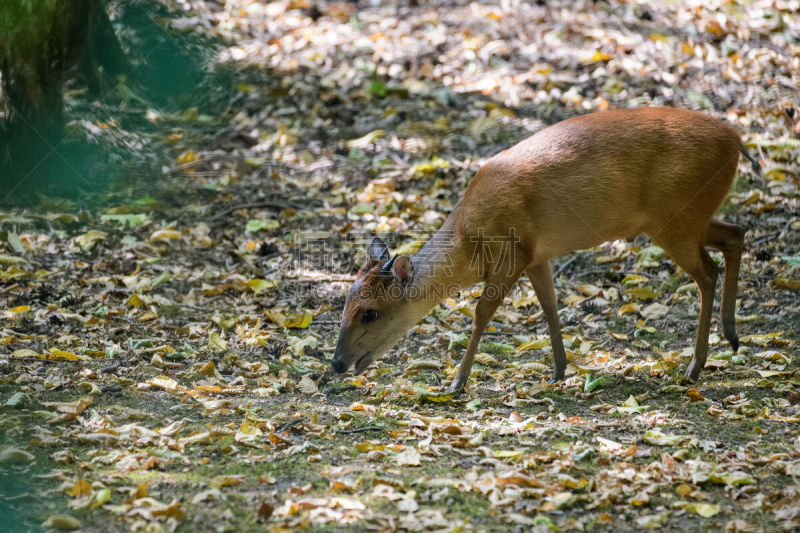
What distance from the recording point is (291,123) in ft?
31.7

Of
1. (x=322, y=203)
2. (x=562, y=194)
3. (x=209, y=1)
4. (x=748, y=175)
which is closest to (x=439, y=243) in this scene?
(x=562, y=194)

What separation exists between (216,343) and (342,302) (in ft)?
4.30

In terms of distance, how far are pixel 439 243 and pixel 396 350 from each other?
1.01 m

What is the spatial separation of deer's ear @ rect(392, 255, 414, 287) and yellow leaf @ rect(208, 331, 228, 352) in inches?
54.1

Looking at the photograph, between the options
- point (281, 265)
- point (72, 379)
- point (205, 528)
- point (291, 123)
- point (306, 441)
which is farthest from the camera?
point (291, 123)

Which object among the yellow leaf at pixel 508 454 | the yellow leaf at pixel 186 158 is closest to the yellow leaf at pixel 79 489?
the yellow leaf at pixel 508 454

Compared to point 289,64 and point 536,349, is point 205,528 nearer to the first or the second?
point 536,349

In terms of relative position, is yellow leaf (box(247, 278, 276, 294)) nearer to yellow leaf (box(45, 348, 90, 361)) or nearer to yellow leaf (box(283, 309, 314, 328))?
yellow leaf (box(283, 309, 314, 328))

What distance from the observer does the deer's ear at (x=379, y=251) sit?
18.1 feet

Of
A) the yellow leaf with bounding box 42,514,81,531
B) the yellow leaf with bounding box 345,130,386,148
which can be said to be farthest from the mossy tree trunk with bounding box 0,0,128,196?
the yellow leaf with bounding box 345,130,386,148

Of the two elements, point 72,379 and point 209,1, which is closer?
point 72,379

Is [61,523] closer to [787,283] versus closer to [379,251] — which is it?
[379,251]

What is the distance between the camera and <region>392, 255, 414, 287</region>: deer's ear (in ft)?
17.3

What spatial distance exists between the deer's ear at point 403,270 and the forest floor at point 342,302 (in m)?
0.68
